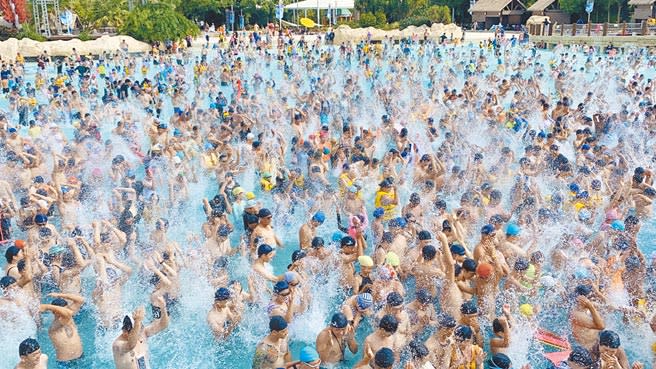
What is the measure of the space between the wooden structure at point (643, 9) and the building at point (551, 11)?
778 cm

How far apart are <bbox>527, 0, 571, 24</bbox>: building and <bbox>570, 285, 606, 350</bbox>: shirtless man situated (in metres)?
45.3

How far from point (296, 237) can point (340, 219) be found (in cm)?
95

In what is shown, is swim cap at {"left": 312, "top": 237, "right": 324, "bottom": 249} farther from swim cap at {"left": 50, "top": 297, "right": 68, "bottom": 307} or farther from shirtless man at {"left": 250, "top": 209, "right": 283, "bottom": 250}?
swim cap at {"left": 50, "top": 297, "right": 68, "bottom": 307}

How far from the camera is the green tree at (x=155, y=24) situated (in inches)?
1384

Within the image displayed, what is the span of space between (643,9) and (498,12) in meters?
12.7

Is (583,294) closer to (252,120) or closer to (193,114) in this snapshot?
(252,120)

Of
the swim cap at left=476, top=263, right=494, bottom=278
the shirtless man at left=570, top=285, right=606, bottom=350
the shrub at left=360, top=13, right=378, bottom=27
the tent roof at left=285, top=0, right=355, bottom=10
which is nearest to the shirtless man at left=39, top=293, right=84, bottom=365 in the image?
the swim cap at left=476, top=263, right=494, bottom=278

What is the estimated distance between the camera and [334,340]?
5.27 meters

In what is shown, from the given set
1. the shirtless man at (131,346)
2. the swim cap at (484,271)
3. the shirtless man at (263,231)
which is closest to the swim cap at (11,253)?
the shirtless man at (131,346)

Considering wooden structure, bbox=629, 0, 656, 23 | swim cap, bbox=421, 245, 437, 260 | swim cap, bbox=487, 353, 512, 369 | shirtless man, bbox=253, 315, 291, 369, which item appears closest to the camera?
swim cap, bbox=487, 353, 512, 369

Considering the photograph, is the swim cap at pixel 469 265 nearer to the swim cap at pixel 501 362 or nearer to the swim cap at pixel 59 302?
the swim cap at pixel 501 362

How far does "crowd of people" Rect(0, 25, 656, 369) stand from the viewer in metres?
5.55

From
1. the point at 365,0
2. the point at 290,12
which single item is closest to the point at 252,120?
the point at 365,0

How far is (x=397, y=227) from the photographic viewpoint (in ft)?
23.7
